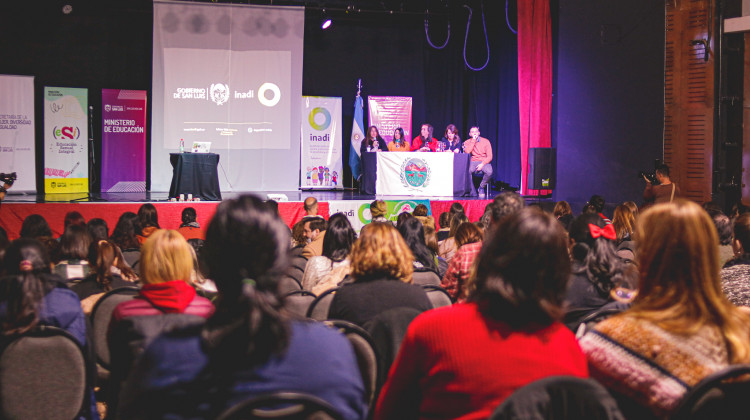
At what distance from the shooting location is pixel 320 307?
2871 mm

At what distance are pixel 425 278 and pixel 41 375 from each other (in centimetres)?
201

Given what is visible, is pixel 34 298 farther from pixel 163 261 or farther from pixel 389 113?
pixel 389 113

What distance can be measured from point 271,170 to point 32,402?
9428 millimetres

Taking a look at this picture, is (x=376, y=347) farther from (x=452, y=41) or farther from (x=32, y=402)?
(x=452, y=41)

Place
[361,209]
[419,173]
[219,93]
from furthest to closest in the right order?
[219,93] < [419,173] < [361,209]

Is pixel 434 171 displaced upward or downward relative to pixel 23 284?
upward

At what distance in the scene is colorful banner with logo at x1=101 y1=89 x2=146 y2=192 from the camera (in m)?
11.1

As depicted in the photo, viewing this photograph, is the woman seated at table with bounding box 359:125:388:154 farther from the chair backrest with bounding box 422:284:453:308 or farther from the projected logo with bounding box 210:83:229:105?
the chair backrest with bounding box 422:284:453:308

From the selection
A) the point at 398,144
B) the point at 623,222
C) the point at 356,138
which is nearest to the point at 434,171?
the point at 398,144

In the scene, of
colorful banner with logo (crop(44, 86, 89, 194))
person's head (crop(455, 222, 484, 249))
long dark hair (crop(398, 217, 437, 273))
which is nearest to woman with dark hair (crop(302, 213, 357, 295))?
long dark hair (crop(398, 217, 437, 273))

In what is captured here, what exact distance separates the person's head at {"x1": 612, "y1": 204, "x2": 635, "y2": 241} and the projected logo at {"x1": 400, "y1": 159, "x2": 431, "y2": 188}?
4611 millimetres

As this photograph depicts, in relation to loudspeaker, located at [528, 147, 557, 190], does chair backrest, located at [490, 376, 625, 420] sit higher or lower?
lower

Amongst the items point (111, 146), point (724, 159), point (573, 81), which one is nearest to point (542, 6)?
point (573, 81)

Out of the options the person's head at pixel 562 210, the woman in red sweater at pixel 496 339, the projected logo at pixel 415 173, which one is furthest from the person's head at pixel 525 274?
the projected logo at pixel 415 173
